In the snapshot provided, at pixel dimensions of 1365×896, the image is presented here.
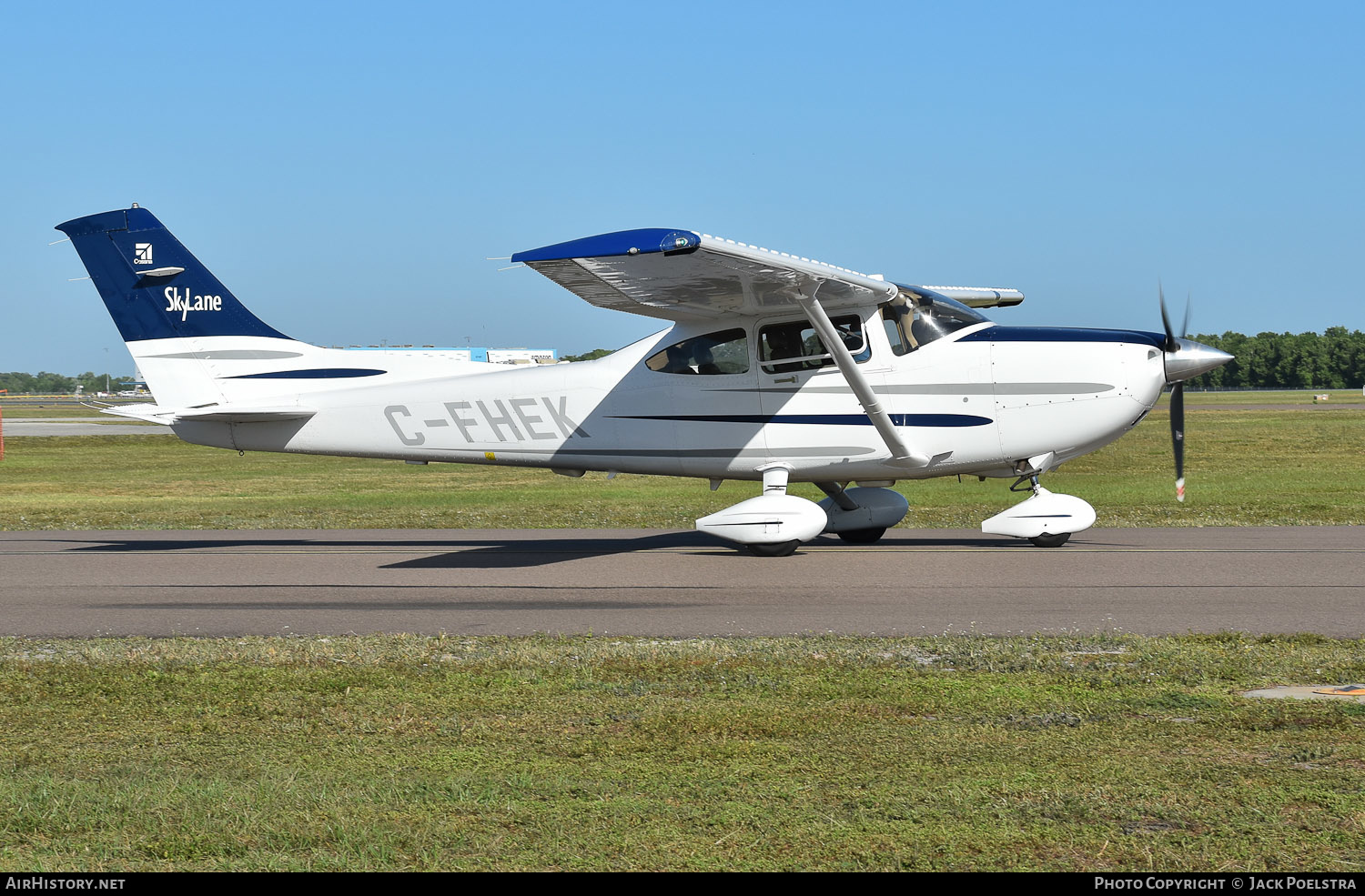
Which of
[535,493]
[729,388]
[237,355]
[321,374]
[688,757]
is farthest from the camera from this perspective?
[535,493]

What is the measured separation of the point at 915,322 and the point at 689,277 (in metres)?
2.71

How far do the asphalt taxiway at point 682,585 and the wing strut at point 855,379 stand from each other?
1048 mm

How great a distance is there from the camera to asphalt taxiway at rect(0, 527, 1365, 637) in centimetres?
888

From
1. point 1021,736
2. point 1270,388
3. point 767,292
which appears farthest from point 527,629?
point 1270,388

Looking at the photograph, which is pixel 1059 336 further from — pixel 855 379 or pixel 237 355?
pixel 237 355

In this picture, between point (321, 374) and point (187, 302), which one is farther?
point (187, 302)

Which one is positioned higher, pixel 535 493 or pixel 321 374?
pixel 321 374

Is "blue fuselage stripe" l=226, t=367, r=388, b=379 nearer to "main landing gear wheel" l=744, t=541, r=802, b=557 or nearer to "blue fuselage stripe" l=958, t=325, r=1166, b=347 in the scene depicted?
"main landing gear wheel" l=744, t=541, r=802, b=557

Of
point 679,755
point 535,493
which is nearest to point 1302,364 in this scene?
point 535,493

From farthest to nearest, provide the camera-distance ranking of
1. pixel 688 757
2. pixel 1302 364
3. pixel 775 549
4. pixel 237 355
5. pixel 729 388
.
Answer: pixel 1302 364 → pixel 237 355 → pixel 729 388 → pixel 775 549 → pixel 688 757

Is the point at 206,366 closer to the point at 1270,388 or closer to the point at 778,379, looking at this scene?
the point at 778,379

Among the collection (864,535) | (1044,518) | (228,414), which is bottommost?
(864,535)

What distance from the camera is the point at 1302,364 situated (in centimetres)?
18450

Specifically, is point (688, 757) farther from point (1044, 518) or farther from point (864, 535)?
point (864, 535)
